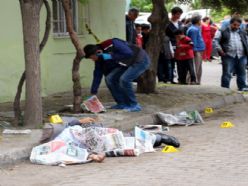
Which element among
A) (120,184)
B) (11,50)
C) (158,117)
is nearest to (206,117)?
(158,117)

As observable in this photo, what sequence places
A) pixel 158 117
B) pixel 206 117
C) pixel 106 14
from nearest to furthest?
pixel 158 117, pixel 206 117, pixel 106 14

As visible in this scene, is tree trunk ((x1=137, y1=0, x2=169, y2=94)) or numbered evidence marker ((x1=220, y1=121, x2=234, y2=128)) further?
tree trunk ((x1=137, y1=0, x2=169, y2=94))

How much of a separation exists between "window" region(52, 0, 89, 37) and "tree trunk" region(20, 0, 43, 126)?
4322 millimetres

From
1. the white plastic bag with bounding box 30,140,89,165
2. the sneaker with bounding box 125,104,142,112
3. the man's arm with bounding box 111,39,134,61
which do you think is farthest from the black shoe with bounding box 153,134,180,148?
the sneaker with bounding box 125,104,142,112

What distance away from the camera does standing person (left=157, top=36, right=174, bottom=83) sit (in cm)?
1583

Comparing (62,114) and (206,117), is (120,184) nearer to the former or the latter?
(62,114)

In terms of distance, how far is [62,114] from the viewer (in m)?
10.5

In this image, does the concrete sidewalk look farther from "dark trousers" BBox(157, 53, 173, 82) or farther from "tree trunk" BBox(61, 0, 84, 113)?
"dark trousers" BBox(157, 53, 173, 82)

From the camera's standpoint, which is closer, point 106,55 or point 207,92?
point 106,55

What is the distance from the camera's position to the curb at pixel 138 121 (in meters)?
7.71

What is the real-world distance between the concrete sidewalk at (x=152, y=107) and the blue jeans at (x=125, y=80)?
33 centimetres

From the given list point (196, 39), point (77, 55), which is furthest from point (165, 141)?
point (196, 39)

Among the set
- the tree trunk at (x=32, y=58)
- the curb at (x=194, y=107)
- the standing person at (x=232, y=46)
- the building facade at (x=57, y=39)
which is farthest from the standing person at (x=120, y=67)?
the standing person at (x=232, y=46)

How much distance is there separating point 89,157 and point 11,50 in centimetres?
513
